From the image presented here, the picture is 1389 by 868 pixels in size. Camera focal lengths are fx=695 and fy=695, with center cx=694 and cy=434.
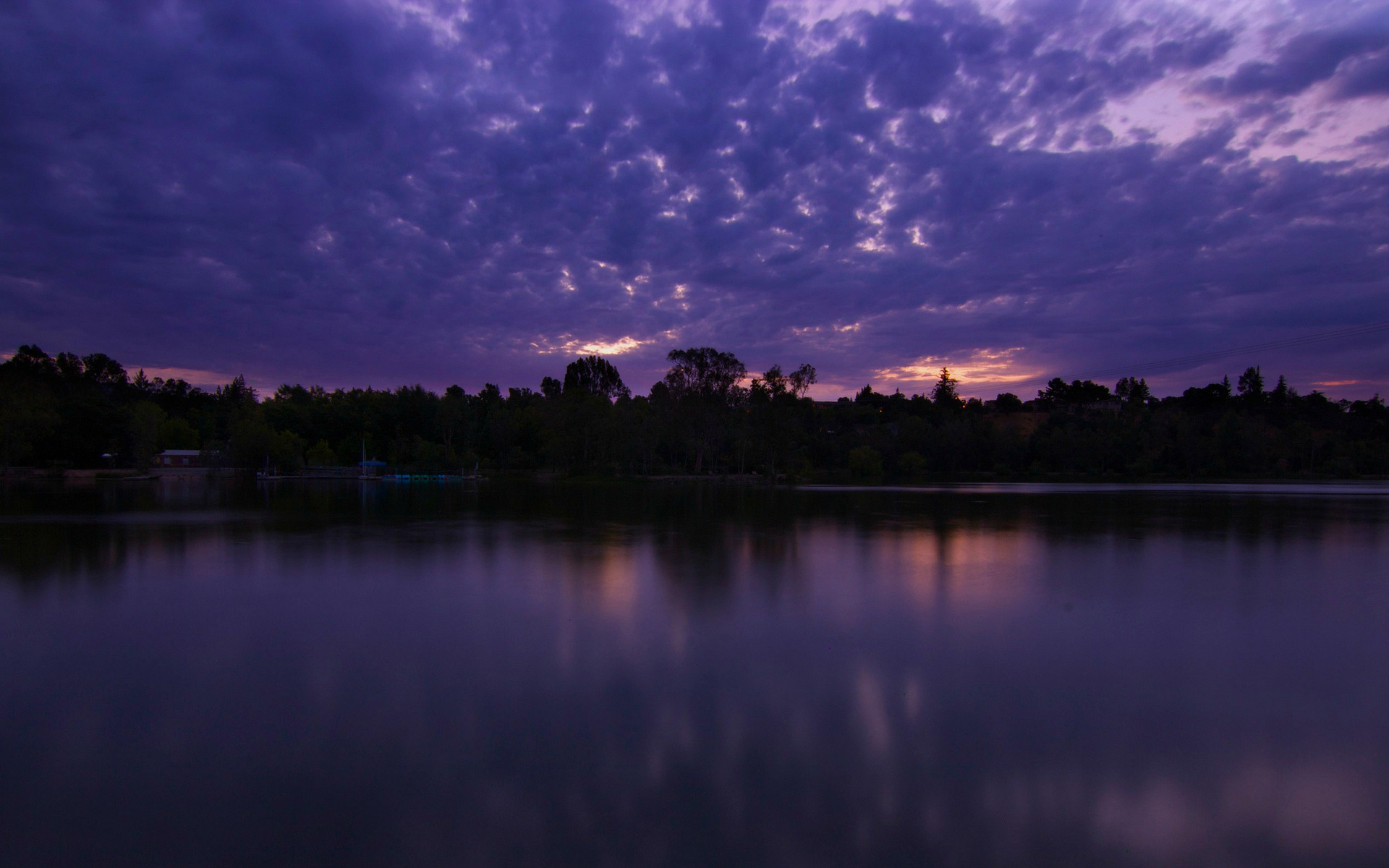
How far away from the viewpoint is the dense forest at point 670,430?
58.9m

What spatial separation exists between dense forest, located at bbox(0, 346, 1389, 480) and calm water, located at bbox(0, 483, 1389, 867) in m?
46.1

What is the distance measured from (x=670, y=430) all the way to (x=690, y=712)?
179ft

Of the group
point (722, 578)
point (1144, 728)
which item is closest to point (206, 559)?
point (722, 578)

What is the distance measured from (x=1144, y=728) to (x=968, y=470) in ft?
281

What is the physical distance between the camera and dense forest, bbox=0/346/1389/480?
58.9 metres

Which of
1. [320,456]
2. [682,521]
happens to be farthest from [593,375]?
[682,521]

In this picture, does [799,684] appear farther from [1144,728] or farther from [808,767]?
[1144,728]

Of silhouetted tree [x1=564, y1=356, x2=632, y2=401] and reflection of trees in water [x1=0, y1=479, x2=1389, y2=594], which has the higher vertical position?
silhouetted tree [x1=564, y1=356, x2=632, y2=401]

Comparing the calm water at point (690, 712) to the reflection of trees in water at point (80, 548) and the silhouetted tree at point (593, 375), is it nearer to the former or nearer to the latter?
the reflection of trees in water at point (80, 548)

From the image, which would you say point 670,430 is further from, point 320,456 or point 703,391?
point 320,456

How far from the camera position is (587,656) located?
666 centimetres

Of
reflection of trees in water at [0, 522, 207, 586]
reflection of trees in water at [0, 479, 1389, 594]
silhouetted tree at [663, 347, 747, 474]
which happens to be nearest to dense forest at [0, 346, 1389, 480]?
silhouetted tree at [663, 347, 747, 474]

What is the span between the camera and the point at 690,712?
5242 millimetres

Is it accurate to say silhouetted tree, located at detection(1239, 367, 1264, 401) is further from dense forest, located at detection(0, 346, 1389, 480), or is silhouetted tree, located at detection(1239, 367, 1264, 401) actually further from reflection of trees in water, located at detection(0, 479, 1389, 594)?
reflection of trees in water, located at detection(0, 479, 1389, 594)
